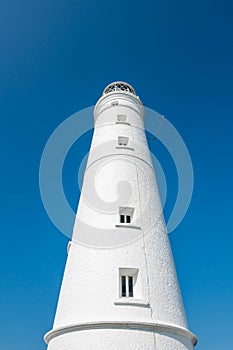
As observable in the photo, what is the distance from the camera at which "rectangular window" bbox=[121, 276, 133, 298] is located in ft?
29.8

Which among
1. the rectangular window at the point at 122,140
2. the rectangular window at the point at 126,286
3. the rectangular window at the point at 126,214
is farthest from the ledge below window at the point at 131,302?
the rectangular window at the point at 122,140

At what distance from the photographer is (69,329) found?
26.9 feet

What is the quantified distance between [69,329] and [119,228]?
3.43m

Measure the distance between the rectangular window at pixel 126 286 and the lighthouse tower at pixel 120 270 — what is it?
31 millimetres

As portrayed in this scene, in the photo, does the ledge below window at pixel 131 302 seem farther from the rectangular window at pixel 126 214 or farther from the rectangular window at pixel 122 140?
the rectangular window at pixel 122 140

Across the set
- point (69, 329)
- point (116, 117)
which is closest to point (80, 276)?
point (69, 329)

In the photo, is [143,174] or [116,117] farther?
[116,117]

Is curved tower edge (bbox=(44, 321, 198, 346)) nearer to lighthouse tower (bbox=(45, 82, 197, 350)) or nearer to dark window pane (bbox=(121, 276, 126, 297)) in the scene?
lighthouse tower (bbox=(45, 82, 197, 350))

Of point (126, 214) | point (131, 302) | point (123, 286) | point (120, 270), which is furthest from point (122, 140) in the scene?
point (131, 302)

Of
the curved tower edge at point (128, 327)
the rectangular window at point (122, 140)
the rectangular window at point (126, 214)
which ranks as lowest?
the curved tower edge at point (128, 327)

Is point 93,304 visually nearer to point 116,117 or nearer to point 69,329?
point 69,329

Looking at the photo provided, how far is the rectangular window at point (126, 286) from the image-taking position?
9.07 meters

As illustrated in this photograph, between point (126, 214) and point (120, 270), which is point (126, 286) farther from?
point (126, 214)

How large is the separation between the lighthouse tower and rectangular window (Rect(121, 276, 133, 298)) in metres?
0.03
